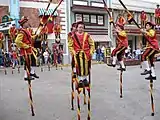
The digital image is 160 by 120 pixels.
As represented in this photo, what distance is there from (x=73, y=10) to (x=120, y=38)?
24.3 m

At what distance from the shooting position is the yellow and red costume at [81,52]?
7.51m

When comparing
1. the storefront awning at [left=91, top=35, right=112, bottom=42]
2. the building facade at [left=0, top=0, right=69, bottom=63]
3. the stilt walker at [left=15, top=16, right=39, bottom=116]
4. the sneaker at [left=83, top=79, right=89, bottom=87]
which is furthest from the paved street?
the storefront awning at [left=91, top=35, right=112, bottom=42]

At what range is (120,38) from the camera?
10.7 metres

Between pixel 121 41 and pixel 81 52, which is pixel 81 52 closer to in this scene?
pixel 81 52

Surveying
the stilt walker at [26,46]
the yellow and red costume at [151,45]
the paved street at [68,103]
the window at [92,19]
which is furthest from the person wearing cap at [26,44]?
the window at [92,19]

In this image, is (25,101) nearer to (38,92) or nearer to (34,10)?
(38,92)

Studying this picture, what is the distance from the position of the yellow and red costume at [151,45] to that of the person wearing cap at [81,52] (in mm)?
1929

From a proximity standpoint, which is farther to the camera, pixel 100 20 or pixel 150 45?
pixel 100 20

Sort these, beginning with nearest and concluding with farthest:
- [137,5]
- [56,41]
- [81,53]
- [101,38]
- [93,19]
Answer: [81,53] < [56,41] < [101,38] < [93,19] < [137,5]

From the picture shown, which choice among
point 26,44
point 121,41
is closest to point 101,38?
point 121,41

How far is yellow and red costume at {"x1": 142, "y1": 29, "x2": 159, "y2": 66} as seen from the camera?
8.69m

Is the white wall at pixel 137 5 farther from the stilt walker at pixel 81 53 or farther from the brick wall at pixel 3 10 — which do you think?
the stilt walker at pixel 81 53

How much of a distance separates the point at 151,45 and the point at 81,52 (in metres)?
2.32

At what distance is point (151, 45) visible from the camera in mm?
8797
